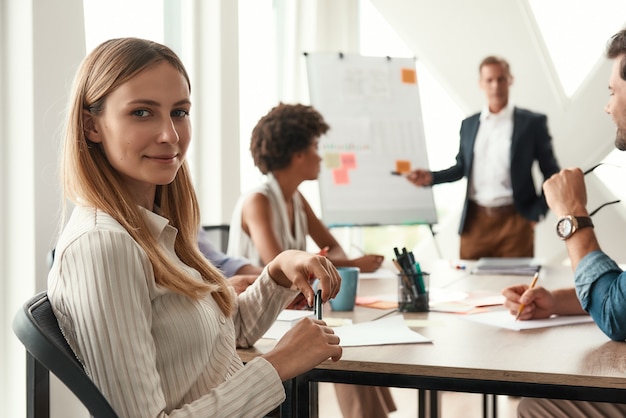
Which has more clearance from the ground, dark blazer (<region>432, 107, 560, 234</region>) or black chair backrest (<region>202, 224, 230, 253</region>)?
dark blazer (<region>432, 107, 560, 234</region>)

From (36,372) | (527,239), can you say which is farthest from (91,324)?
(527,239)

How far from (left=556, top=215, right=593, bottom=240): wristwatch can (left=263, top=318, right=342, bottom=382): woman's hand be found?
0.77 meters

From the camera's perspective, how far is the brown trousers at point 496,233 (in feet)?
14.2

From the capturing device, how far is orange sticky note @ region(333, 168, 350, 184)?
4.30 metres

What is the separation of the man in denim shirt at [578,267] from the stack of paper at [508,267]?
0.88m

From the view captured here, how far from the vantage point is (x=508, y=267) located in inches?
114

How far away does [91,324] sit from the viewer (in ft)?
3.44

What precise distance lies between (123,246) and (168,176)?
20cm

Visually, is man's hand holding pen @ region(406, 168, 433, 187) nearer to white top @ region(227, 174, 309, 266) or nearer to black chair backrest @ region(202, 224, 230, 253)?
white top @ region(227, 174, 309, 266)

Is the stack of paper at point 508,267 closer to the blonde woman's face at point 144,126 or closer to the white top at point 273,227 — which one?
the white top at point 273,227

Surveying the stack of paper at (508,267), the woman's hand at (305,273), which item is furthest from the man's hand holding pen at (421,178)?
the woman's hand at (305,273)

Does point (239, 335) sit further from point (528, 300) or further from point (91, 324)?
point (528, 300)

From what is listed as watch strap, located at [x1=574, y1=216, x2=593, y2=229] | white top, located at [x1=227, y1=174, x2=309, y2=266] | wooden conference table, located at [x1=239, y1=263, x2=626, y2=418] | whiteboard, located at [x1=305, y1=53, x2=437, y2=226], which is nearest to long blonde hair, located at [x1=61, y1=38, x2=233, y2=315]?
wooden conference table, located at [x1=239, y1=263, x2=626, y2=418]

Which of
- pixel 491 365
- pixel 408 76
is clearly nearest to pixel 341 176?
pixel 408 76
